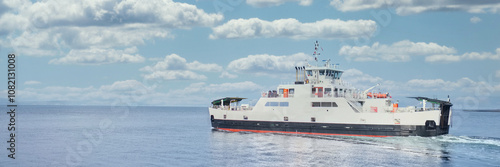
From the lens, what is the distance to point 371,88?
49719mm

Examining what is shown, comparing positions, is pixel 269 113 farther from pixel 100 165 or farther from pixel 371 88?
pixel 100 165

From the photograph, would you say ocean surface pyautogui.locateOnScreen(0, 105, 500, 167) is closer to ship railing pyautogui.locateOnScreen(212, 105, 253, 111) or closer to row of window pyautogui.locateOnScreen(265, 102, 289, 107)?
row of window pyautogui.locateOnScreen(265, 102, 289, 107)

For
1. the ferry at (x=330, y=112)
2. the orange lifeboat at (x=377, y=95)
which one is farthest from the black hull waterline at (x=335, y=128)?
the orange lifeboat at (x=377, y=95)

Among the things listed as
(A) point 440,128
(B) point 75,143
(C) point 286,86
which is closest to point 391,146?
(A) point 440,128

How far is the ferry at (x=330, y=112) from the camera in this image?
43094 mm

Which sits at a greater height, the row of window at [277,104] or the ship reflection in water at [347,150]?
the row of window at [277,104]

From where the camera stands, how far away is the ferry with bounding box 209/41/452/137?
1697 inches

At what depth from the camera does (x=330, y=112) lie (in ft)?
153

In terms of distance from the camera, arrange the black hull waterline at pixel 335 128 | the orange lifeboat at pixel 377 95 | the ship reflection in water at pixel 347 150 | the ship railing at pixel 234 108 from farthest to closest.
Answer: the ship railing at pixel 234 108
the orange lifeboat at pixel 377 95
the black hull waterline at pixel 335 128
the ship reflection in water at pixel 347 150

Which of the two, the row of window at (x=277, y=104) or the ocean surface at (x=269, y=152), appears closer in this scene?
the ocean surface at (x=269, y=152)

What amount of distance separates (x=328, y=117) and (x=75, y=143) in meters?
A: 29.2

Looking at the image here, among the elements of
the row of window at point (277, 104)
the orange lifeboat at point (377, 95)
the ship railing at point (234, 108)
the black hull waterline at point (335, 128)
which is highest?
the orange lifeboat at point (377, 95)

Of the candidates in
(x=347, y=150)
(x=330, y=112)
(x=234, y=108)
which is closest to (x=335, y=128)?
(x=330, y=112)

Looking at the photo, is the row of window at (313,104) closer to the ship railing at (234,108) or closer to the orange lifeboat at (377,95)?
the ship railing at (234,108)
